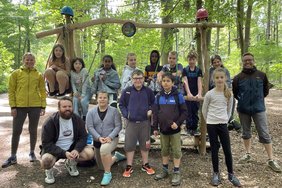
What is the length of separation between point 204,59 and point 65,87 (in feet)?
8.82

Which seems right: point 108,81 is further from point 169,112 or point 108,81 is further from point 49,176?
point 49,176

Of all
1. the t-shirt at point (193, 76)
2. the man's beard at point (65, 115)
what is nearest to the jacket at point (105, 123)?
the man's beard at point (65, 115)

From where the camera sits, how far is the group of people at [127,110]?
4.25 meters

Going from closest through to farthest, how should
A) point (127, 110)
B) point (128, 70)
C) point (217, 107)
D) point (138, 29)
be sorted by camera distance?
point (217, 107)
point (127, 110)
point (128, 70)
point (138, 29)

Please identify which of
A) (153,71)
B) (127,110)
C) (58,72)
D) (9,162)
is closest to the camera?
(127,110)

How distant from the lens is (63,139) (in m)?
4.39

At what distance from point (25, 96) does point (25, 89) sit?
13cm

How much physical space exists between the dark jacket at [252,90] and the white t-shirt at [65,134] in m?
3.01

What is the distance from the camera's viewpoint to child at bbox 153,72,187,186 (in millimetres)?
4281

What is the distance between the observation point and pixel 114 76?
523cm

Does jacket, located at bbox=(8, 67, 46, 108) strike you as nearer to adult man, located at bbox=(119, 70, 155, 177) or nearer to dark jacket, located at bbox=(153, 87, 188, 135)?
adult man, located at bbox=(119, 70, 155, 177)

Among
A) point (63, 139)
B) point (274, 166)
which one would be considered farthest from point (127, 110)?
point (274, 166)

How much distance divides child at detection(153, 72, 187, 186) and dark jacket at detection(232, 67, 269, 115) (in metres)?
1.29

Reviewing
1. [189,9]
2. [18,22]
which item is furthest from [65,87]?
[18,22]
